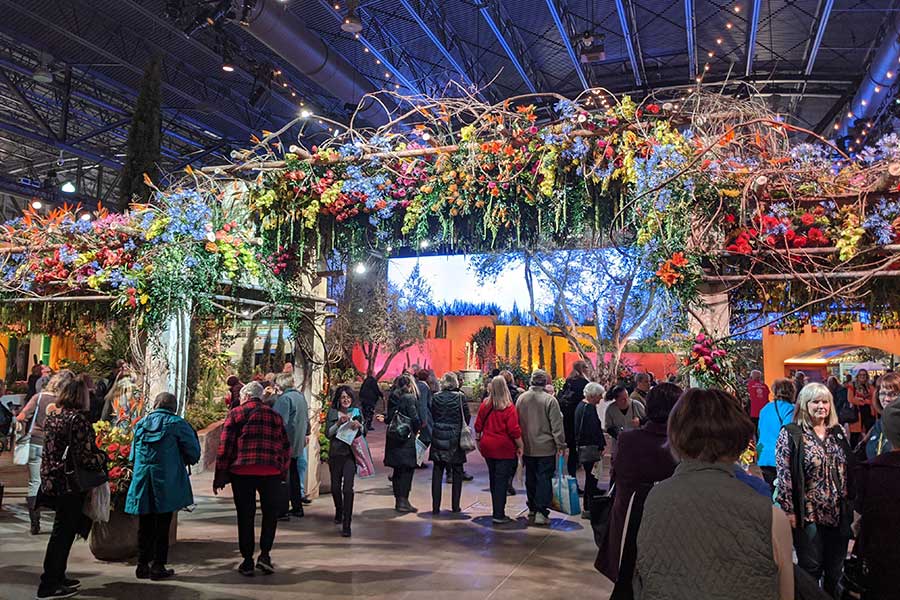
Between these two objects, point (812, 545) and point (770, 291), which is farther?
point (770, 291)

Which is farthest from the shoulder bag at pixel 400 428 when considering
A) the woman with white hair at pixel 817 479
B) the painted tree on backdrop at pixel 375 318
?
the painted tree on backdrop at pixel 375 318

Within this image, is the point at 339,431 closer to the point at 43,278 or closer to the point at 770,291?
the point at 770,291

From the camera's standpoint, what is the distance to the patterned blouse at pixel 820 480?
3.62 m

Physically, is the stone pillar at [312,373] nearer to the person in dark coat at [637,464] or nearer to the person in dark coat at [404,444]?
the person in dark coat at [404,444]

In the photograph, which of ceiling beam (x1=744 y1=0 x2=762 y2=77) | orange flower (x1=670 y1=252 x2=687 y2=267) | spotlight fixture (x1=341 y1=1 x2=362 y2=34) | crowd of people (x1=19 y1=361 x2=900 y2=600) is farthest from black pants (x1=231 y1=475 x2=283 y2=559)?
ceiling beam (x1=744 y1=0 x2=762 y2=77)

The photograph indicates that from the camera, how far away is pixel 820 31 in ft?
30.7

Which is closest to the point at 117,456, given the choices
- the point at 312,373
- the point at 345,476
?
the point at 345,476

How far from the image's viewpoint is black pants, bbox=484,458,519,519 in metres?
6.20

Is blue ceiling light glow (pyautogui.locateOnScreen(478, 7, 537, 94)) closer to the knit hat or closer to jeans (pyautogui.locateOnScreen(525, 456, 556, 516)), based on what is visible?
jeans (pyautogui.locateOnScreen(525, 456, 556, 516))

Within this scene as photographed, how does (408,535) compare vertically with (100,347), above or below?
below

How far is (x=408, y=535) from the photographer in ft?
19.1

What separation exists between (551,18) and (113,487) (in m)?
8.88

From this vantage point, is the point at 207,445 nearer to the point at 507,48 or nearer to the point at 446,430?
the point at 446,430

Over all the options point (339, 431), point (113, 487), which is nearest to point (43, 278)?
point (113, 487)
